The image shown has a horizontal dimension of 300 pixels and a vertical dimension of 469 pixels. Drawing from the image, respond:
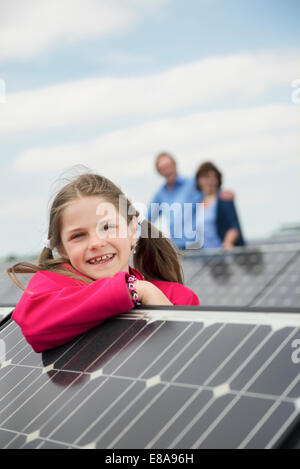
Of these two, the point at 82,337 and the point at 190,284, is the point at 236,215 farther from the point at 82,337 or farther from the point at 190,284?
the point at 82,337

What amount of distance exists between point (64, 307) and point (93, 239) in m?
0.41

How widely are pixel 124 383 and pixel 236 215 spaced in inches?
212

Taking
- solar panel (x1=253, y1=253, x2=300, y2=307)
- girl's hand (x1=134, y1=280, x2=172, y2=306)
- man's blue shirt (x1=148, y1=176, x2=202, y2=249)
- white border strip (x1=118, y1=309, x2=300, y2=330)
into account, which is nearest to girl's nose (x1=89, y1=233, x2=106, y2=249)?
girl's hand (x1=134, y1=280, x2=172, y2=306)

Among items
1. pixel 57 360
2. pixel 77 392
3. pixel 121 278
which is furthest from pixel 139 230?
pixel 77 392

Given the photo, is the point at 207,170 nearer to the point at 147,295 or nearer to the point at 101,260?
the point at 101,260

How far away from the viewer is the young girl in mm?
1732

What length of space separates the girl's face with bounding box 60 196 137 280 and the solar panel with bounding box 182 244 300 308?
11.4ft

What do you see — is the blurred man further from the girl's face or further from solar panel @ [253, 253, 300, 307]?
the girl's face

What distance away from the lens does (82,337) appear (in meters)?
1.72

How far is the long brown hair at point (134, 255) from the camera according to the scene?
7.39 ft

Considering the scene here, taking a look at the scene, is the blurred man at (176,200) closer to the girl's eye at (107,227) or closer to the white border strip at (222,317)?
the girl's eye at (107,227)

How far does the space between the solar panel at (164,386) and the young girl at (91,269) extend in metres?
0.07

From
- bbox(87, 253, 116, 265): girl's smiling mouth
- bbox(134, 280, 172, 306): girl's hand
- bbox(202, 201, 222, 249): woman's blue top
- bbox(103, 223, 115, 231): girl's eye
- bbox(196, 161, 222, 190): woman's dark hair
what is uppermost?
bbox(103, 223, 115, 231): girl's eye

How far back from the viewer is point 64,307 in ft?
5.93
